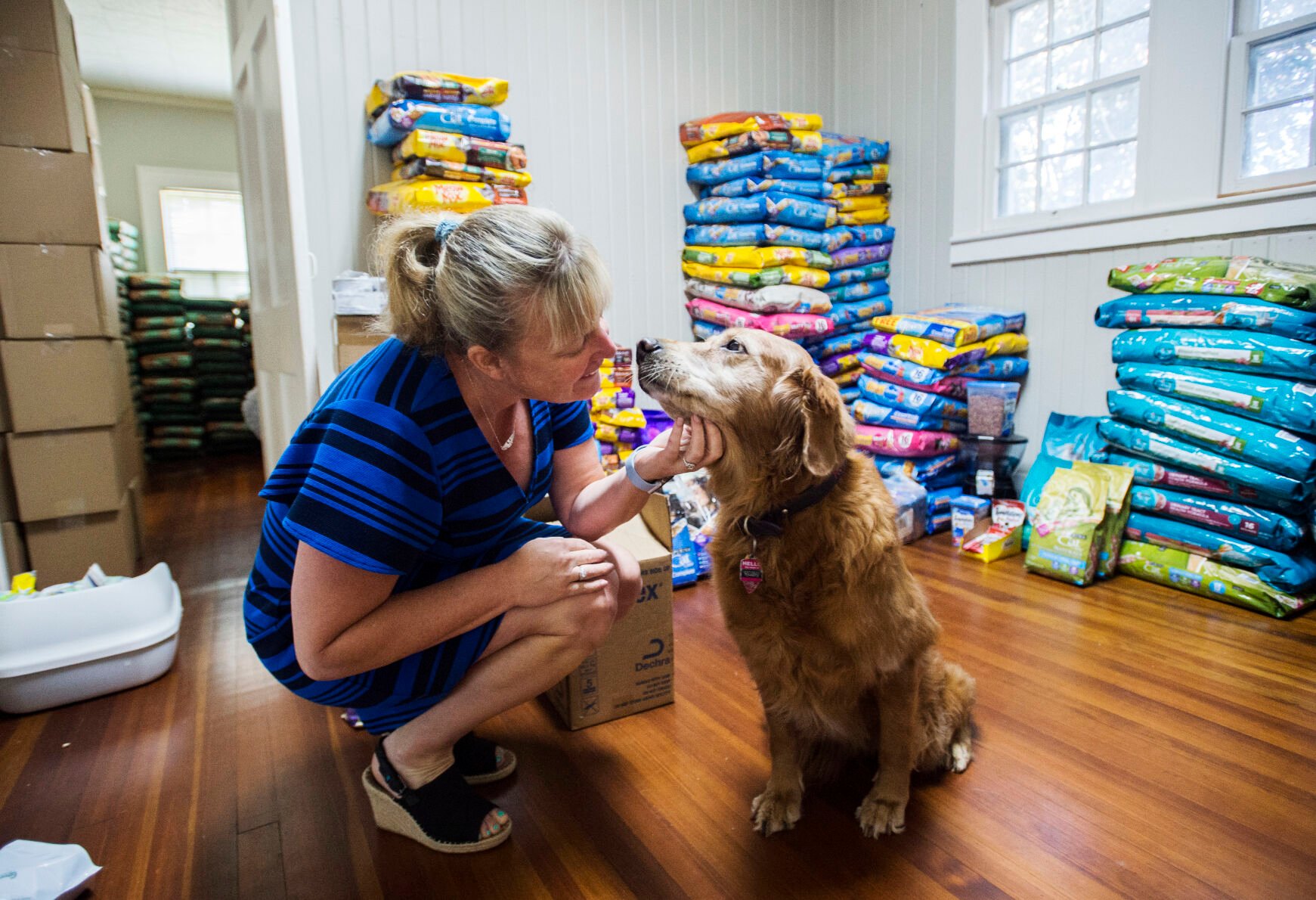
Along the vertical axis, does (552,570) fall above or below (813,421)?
below

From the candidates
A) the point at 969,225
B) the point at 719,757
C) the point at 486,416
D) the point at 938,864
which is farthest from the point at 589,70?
the point at 938,864

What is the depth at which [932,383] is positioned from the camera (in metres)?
2.85

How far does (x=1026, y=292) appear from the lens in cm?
308

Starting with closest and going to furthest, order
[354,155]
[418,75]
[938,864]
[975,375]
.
→ [938,864]
[418,75]
[354,155]
[975,375]

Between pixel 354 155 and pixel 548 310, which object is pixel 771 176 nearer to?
pixel 354 155

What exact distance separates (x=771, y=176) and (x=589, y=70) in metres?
0.96

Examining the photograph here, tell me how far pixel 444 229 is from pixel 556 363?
0.26 meters

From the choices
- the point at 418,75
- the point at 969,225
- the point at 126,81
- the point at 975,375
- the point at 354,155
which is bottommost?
the point at 975,375

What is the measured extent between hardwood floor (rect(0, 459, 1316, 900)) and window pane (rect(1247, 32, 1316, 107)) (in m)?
1.77

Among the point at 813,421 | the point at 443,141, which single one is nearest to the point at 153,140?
the point at 443,141

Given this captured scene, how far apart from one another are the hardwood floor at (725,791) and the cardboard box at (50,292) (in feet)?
3.74

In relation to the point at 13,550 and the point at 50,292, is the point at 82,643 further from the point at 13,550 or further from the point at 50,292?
the point at 50,292

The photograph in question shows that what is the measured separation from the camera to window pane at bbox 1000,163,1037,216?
10.3 feet

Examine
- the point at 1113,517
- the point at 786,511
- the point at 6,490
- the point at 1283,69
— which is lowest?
the point at 1113,517
